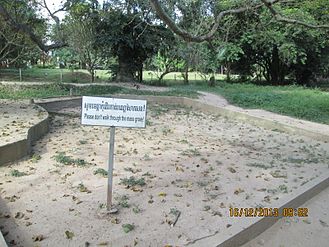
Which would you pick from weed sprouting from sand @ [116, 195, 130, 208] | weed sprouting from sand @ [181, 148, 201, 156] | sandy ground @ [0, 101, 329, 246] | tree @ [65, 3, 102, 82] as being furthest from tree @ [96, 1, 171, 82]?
weed sprouting from sand @ [116, 195, 130, 208]

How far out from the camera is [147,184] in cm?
457

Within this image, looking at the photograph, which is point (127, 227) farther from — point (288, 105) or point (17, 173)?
point (288, 105)

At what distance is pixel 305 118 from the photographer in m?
11.1

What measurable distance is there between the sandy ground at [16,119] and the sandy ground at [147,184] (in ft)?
1.43

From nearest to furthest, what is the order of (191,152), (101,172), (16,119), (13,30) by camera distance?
(101,172), (191,152), (16,119), (13,30)

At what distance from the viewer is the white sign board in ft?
11.1

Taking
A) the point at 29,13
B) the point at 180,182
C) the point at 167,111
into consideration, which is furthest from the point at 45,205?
the point at 29,13

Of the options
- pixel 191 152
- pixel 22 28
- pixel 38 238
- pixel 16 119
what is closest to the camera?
pixel 38 238

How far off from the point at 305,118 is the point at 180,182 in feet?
25.3

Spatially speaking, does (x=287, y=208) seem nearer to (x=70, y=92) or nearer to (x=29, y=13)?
(x=70, y=92)

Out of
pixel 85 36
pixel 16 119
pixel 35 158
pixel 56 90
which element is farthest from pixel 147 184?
pixel 85 36

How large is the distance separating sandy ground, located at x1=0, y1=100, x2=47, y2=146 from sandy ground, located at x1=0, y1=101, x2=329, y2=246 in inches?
17.1

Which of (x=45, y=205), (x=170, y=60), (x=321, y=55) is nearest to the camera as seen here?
(x=45, y=205)

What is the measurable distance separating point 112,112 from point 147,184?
4.81 ft
